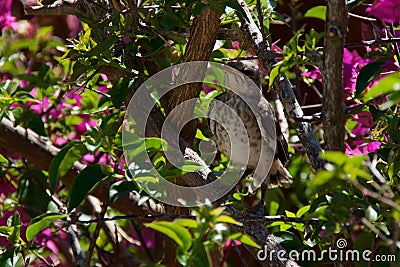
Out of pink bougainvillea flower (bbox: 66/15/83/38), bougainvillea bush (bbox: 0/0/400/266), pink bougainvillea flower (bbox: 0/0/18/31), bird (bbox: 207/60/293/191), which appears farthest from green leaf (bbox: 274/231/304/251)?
pink bougainvillea flower (bbox: 66/15/83/38)

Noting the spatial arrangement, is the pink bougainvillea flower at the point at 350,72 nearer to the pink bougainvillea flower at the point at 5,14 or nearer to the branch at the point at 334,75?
the branch at the point at 334,75

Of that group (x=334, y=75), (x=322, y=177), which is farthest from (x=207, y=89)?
(x=322, y=177)

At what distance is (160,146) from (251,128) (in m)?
0.55

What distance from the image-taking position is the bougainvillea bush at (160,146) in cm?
74

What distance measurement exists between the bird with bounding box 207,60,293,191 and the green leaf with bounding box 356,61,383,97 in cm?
48

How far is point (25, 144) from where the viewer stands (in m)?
1.58

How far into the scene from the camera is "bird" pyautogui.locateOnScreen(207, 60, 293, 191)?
4.73 feet

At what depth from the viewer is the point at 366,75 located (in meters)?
0.94

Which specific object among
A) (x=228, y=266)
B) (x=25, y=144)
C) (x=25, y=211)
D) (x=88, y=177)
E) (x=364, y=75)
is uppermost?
(x=364, y=75)

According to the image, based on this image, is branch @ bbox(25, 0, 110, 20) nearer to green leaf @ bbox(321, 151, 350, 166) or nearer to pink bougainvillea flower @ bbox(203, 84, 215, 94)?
pink bougainvillea flower @ bbox(203, 84, 215, 94)

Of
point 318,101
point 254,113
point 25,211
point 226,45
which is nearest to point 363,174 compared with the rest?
point 226,45

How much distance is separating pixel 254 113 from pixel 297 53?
2.11ft

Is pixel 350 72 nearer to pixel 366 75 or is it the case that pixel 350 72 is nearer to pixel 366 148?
pixel 366 148

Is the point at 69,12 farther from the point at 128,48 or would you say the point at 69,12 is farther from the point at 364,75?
the point at 364,75
